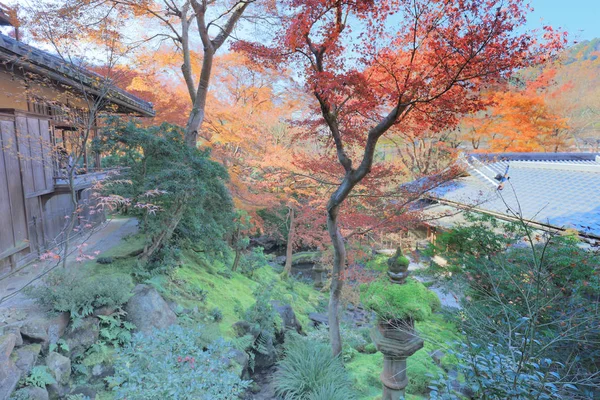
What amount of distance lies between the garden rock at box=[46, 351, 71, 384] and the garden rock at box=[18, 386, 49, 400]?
1.00 ft

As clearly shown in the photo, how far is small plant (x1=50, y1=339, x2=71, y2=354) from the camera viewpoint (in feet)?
14.6

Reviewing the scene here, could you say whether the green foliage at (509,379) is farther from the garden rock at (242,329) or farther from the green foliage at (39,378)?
the garden rock at (242,329)

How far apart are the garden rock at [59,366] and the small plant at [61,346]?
10cm

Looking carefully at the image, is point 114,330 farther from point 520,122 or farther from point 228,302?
point 520,122

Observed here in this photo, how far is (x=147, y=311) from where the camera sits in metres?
5.56

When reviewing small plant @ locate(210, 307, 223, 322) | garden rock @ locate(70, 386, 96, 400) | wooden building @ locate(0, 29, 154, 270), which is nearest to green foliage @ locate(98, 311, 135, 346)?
garden rock @ locate(70, 386, 96, 400)

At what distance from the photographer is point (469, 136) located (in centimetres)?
1678

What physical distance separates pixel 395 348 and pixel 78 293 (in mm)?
4690

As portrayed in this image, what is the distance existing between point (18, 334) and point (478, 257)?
720 centimetres

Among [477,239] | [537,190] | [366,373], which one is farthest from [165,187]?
[537,190]

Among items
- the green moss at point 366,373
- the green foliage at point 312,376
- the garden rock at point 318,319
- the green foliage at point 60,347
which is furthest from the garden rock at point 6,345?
the garden rock at point 318,319

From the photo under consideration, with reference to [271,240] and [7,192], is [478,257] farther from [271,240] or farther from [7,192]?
[271,240]

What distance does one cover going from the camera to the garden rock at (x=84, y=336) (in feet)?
15.5

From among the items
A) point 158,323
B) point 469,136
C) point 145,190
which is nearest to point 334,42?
point 145,190
